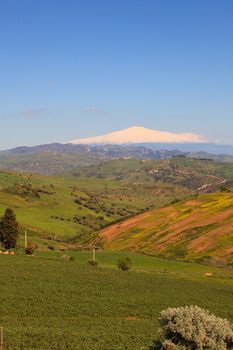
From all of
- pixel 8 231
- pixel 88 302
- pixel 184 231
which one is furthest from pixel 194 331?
pixel 184 231

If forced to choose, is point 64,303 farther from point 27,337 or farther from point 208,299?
point 208,299

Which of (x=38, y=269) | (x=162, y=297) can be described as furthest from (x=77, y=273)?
(x=162, y=297)

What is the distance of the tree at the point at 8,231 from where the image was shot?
334 feet

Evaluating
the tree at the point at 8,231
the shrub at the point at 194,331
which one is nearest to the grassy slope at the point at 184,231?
the tree at the point at 8,231

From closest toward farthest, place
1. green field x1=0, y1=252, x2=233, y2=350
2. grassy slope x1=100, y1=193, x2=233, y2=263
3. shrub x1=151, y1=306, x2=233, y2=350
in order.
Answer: shrub x1=151, y1=306, x2=233, y2=350 < green field x1=0, y1=252, x2=233, y2=350 < grassy slope x1=100, y1=193, x2=233, y2=263

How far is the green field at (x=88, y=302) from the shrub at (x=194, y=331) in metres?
7.81

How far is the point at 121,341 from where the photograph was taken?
117 feet

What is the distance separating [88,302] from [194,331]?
2740 centimetres

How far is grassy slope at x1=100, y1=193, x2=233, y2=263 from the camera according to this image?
109000mm

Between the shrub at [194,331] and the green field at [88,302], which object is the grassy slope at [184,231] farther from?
the shrub at [194,331]

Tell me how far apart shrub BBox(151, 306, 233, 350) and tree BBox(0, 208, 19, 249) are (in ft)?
268

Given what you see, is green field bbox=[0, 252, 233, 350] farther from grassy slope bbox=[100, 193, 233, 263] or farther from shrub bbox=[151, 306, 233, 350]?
grassy slope bbox=[100, 193, 233, 263]

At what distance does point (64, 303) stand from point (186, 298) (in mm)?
16480

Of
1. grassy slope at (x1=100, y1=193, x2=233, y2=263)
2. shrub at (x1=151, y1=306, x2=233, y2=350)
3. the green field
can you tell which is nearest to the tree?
the green field
